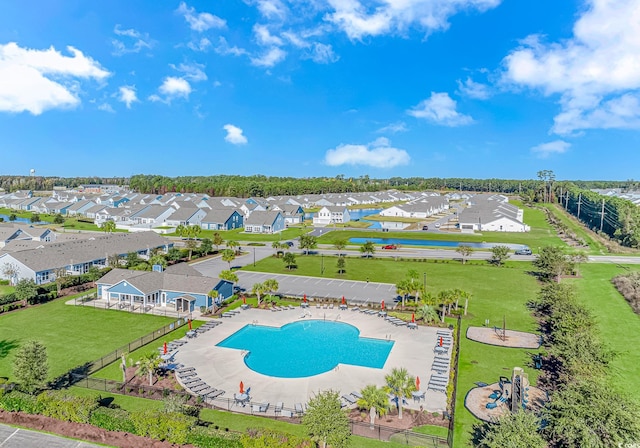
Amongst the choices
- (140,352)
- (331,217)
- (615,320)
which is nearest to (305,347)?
(140,352)

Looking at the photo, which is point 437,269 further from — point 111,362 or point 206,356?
point 111,362

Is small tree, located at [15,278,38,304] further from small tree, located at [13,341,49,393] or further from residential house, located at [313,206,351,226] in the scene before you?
residential house, located at [313,206,351,226]

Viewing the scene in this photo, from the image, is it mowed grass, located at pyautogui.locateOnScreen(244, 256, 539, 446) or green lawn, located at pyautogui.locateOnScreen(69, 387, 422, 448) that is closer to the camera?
green lawn, located at pyautogui.locateOnScreen(69, 387, 422, 448)

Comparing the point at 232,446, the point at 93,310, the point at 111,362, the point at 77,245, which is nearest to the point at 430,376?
the point at 232,446

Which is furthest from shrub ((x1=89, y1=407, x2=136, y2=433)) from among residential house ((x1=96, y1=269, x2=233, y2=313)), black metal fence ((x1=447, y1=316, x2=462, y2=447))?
residential house ((x1=96, y1=269, x2=233, y2=313))

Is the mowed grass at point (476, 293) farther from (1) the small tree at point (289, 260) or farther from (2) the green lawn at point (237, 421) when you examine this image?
(2) the green lawn at point (237, 421)

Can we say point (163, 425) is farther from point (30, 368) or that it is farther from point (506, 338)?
point (506, 338)
